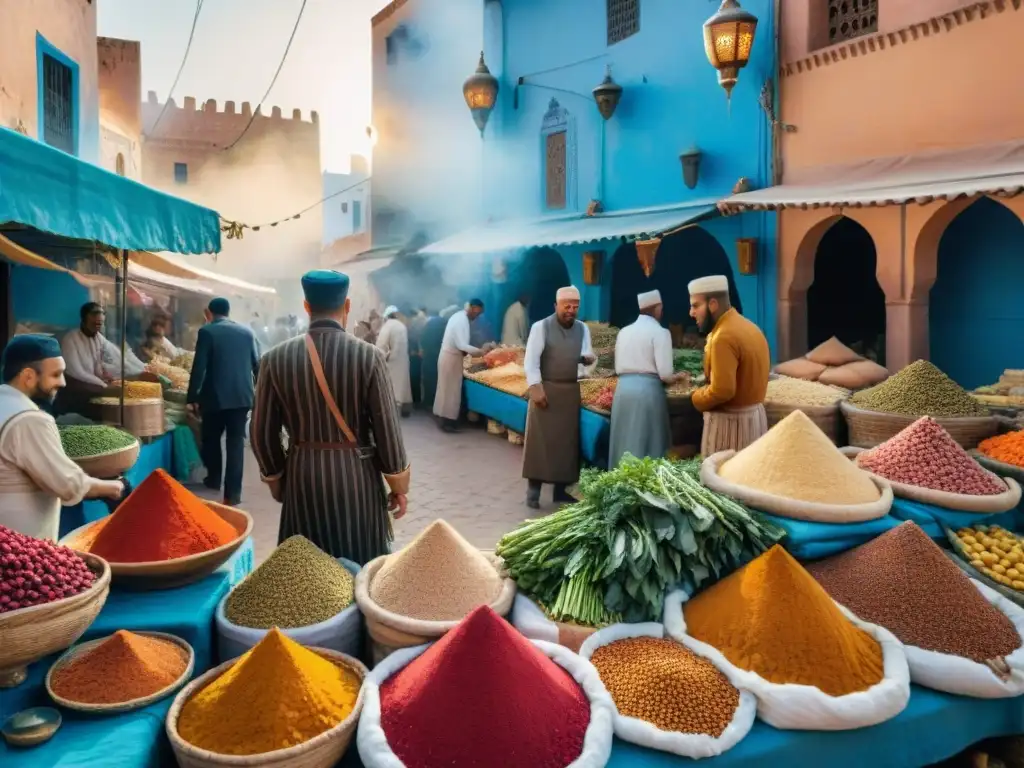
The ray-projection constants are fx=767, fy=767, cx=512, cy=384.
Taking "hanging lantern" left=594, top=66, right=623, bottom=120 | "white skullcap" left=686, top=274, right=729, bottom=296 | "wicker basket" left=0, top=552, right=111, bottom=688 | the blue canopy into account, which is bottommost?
"wicker basket" left=0, top=552, right=111, bottom=688

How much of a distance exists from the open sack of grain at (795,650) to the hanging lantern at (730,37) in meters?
6.75

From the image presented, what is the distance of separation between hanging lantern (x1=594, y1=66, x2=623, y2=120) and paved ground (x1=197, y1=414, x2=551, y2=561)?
16.6 feet

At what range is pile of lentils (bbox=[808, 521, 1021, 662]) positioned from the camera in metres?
2.55

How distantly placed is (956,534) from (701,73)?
7.85m

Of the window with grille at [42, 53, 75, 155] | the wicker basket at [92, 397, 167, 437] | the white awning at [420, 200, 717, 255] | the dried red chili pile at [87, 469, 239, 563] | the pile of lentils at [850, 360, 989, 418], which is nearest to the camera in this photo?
the dried red chili pile at [87, 469, 239, 563]

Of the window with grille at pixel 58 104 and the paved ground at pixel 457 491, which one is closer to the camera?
the paved ground at pixel 457 491

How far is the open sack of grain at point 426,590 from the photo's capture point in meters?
2.40

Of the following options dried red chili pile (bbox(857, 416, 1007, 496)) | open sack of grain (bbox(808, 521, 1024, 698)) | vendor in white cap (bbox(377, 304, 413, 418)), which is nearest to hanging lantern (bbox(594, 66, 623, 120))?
vendor in white cap (bbox(377, 304, 413, 418))

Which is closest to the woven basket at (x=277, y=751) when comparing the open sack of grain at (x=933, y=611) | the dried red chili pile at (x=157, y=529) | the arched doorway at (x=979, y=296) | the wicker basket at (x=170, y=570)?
the wicker basket at (x=170, y=570)

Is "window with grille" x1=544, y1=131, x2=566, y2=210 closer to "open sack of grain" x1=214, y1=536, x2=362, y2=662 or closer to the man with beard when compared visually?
the man with beard

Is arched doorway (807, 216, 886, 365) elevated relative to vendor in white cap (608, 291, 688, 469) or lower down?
elevated

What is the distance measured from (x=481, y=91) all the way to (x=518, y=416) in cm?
751

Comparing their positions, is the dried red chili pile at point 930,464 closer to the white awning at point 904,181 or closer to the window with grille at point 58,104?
the white awning at point 904,181

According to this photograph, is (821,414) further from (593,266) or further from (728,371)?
(593,266)
